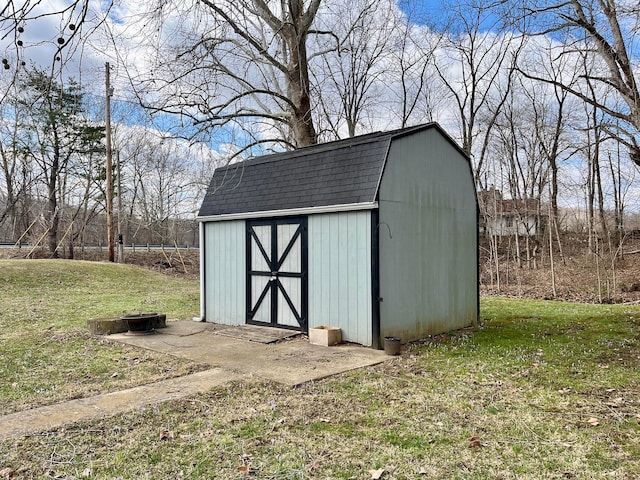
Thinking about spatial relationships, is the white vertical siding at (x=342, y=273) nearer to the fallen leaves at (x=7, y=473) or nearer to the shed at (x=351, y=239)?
the shed at (x=351, y=239)

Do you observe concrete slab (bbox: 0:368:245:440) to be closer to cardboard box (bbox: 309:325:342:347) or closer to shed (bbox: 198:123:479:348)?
cardboard box (bbox: 309:325:342:347)

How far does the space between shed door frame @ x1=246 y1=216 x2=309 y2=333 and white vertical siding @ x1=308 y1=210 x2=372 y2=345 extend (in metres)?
0.22

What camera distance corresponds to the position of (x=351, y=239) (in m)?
7.19

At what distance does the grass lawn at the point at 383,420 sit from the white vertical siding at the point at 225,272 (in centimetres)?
242

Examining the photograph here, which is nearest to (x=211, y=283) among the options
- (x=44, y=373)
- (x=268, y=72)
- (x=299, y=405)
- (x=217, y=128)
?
(x=217, y=128)

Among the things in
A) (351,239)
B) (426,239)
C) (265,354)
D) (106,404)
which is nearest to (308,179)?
(351,239)

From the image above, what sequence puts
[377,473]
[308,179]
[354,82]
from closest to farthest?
[377,473]
[308,179]
[354,82]

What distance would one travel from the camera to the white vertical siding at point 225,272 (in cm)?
899

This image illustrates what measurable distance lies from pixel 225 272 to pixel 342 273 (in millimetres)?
2958

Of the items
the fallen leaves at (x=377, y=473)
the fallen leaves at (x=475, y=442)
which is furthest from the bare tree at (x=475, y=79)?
the fallen leaves at (x=377, y=473)

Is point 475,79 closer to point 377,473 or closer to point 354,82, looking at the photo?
point 354,82

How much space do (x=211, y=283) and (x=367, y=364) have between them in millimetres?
4589

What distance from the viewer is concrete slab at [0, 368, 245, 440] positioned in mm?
3973

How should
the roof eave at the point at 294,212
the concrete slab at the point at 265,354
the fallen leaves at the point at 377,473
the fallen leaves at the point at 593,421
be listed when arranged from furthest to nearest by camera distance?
the roof eave at the point at 294,212 → the concrete slab at the point at 265,354 → the fallen leaves at the point at 593,421 → the fallen leaves at the point at 377,473
